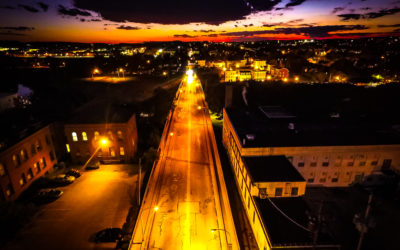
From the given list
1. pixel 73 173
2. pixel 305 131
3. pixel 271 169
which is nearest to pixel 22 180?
pixel 73 173

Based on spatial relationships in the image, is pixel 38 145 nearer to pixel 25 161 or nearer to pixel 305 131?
pixel 25 161

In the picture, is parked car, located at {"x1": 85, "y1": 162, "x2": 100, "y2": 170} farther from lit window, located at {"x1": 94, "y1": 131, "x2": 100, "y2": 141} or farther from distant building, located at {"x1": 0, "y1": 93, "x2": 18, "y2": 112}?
distant building, located at {"x1": 0, "y1": 93, "x2": 18, "y2": 112}

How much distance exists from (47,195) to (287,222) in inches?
1049

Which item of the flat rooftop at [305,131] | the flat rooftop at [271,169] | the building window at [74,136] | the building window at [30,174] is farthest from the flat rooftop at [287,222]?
the building window at [30,174]

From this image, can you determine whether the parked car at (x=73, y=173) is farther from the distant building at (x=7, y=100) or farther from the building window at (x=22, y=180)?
the distant building at (x=7, y=100)

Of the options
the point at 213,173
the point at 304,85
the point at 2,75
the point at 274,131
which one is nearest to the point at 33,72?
the point at 2,75

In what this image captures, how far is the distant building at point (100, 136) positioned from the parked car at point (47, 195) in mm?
7165

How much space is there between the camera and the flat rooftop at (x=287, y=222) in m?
17.4

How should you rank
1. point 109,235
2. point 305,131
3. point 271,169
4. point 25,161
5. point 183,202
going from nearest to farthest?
point 109,235
point 271,169
point 183,202
point 25,161
point 305,131

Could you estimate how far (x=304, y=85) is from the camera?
79.4 m

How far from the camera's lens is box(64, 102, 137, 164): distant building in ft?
103

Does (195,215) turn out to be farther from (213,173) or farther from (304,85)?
(304,85)

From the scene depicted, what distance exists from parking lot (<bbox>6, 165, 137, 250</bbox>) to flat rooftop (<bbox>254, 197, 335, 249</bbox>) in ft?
47.6

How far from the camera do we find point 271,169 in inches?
937
